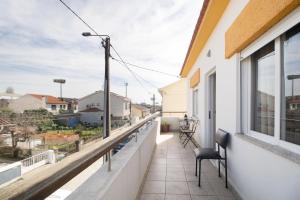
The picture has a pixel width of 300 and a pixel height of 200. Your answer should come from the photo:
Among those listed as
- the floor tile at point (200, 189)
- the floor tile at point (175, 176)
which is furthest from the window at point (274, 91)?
the floor tile at point (175, 176)

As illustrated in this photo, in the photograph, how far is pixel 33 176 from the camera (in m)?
0.69

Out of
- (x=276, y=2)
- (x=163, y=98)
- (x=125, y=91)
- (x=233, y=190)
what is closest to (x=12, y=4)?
(x=276, y=2)

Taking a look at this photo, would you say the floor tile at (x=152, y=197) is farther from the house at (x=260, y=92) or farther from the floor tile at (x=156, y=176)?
the house at (x=260, y=92)

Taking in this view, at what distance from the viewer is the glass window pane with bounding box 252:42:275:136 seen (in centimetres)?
225

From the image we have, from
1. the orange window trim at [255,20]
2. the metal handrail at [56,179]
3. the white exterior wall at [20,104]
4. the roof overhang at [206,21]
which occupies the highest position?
the roof overhang at [206,21]

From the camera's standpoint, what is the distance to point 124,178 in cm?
195

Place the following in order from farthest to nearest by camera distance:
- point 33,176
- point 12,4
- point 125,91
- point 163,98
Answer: point 125,91 < point 163,98 < point 12,4 < point 33,176

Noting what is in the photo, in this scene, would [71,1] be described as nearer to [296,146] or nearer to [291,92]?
[291,92]

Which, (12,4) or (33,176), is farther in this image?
(12,4)

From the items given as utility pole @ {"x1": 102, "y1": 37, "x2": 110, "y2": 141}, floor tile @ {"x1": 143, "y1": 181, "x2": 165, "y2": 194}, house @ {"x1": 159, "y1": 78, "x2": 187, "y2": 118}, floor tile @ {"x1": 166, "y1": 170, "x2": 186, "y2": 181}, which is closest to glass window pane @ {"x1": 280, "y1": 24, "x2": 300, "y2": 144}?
floor tile @ {"x1": 143, "y1": 181, "x2": 165, "y2": 194}

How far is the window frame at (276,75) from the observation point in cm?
179

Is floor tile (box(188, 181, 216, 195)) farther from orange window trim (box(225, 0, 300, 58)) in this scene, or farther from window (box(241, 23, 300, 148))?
orange window trim (box(225, 0, 300, 58))

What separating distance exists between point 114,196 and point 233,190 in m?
2.04

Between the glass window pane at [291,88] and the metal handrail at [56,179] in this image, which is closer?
the metal handrail at [56,179]
